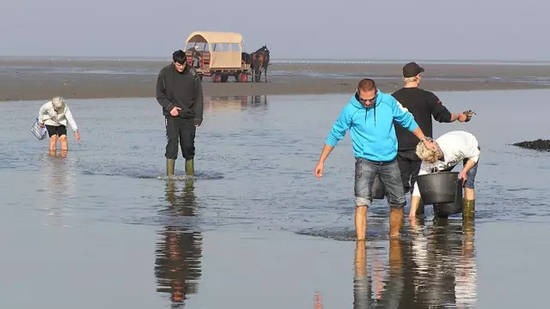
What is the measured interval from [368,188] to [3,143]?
11.4 meters

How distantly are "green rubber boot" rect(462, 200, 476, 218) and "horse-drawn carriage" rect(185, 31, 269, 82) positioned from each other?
36955 millimetres

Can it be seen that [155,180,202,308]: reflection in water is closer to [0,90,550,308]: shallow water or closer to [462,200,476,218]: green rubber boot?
[0,90,550,308]: shallow water

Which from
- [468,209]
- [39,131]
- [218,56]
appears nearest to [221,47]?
[218,56]

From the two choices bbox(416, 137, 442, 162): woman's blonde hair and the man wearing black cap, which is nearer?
bbox(416, 137, 442, 162): woman's blonde hair

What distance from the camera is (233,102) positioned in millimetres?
37688

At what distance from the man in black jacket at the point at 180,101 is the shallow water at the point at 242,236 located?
0.52 m

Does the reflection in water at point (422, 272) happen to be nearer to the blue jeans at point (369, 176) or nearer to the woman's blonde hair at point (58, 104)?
the blue jeans at point (369, 176)

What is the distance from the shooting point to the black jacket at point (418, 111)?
1272 cm

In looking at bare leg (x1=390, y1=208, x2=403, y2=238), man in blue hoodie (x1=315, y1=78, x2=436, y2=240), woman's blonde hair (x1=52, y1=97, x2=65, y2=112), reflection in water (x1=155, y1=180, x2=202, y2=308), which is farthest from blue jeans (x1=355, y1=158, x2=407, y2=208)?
woman's blonde hair (x1=52, y1=97, x2=65, y2=112)

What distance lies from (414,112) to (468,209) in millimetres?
1167

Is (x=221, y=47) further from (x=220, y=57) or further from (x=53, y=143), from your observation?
(x=53, y=143)

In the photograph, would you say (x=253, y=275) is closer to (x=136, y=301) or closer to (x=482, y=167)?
(x=136, y=301)

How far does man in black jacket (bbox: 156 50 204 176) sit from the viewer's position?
52.9 ft

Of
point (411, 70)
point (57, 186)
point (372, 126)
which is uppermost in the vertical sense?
point (411, 70)
